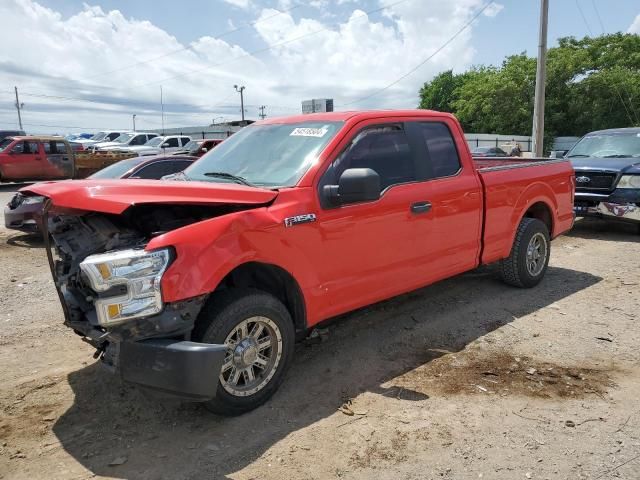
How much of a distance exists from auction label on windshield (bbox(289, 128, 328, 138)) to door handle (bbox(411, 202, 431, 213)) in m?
0.96

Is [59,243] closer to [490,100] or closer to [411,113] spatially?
[411,113]

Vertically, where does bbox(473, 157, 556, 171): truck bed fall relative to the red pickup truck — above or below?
above

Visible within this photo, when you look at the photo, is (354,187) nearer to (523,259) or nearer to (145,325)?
(145,325)

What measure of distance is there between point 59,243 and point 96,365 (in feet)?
3.58

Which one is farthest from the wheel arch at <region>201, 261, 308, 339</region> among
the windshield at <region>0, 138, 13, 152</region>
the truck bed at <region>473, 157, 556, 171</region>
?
the windshield at <region>0, 138, 13, 152</region>

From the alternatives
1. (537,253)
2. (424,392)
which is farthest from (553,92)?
(424,392)

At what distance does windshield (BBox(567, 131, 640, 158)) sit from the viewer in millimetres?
9930

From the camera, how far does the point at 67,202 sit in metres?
3.25

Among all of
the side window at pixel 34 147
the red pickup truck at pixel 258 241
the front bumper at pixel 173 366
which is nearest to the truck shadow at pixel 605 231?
the red pickup truck at pixel 258 241

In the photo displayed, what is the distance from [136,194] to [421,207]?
7.70 feet

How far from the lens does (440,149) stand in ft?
16.4

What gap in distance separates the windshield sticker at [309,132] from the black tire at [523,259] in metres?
2.83

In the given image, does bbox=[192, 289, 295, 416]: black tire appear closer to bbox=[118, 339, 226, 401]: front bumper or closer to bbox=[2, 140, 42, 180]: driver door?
bbox=[118, 339, 226, 401]: front bumper

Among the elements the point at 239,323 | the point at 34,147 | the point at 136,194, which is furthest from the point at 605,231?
the point at 34,147
